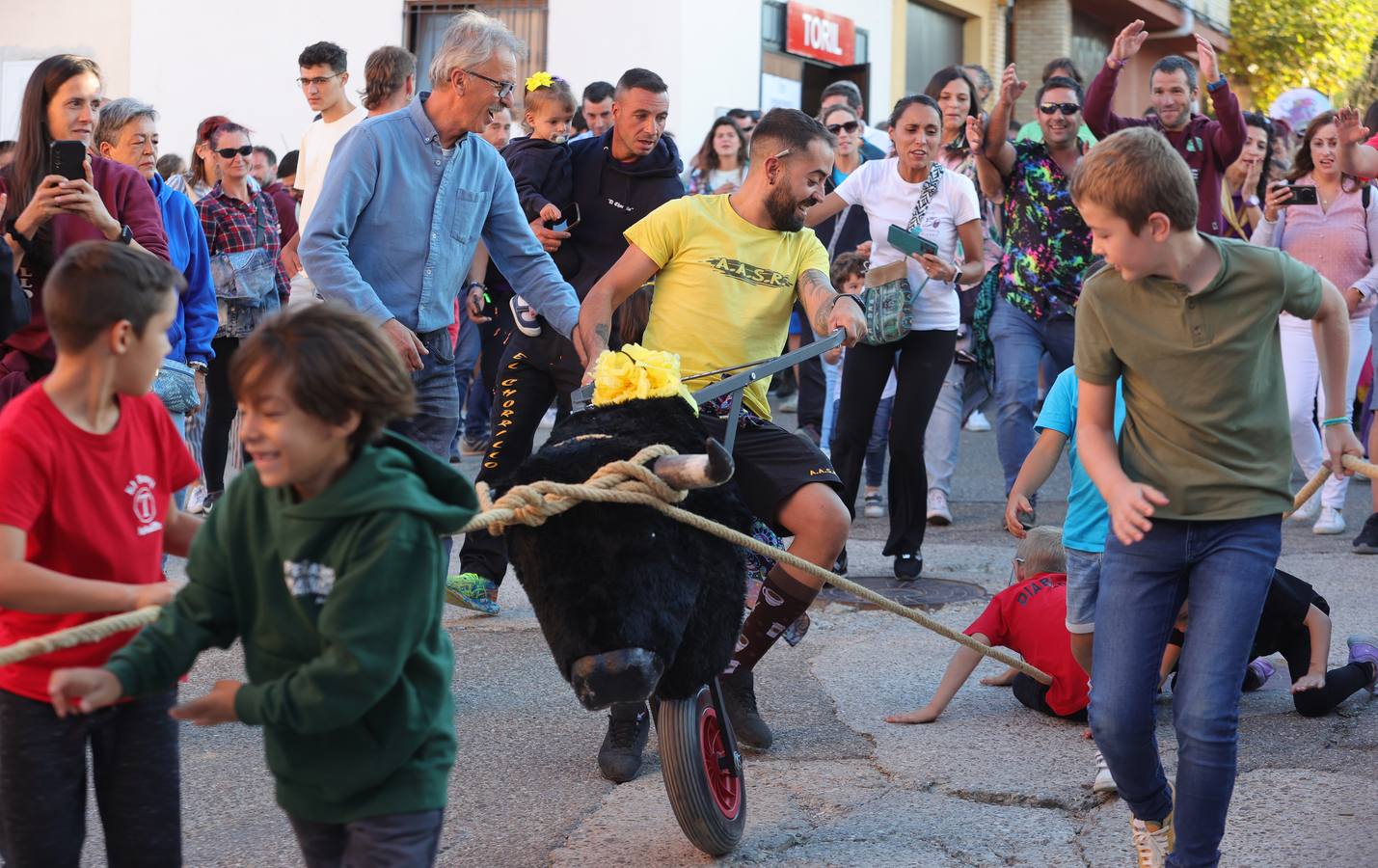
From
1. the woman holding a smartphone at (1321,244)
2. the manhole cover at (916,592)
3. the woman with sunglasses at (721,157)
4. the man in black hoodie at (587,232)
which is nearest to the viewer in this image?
the man in black hoodie at (587,232)

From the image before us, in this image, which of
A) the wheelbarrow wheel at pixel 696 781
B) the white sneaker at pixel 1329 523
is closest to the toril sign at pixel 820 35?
the white sneaker at pixel 1329 523

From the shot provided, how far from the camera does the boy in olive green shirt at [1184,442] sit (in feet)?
10.7

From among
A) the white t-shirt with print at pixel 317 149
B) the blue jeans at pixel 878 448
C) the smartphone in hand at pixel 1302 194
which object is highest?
the white t-shirt with print at pixel 317 149

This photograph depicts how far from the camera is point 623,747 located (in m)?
4.40

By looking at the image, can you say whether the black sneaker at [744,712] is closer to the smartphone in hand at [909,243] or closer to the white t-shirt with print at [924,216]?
the smartphone in hand at [909,243]

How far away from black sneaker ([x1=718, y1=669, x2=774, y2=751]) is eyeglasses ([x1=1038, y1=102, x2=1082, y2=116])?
4.01 meters

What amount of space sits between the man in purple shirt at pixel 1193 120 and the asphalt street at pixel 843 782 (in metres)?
3.20

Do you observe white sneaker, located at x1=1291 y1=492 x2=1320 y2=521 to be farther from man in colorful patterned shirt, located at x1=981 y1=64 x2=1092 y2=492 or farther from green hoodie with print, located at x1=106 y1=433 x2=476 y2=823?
green hoodie with print, located at x1=106 y1=433 x2=476 y2=823

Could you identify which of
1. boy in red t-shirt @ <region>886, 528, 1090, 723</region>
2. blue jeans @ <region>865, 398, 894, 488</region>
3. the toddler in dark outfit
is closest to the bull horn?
boy in red t-shirt @ <region>886, 528, 1090, 723</region>

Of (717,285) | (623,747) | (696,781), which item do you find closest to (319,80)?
(717,285)

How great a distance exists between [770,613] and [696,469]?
124 centimetres

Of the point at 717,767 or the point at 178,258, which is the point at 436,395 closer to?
the point at 178,258

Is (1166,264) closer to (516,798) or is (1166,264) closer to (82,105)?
(516,798)

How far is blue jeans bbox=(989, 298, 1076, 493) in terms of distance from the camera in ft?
25.2
